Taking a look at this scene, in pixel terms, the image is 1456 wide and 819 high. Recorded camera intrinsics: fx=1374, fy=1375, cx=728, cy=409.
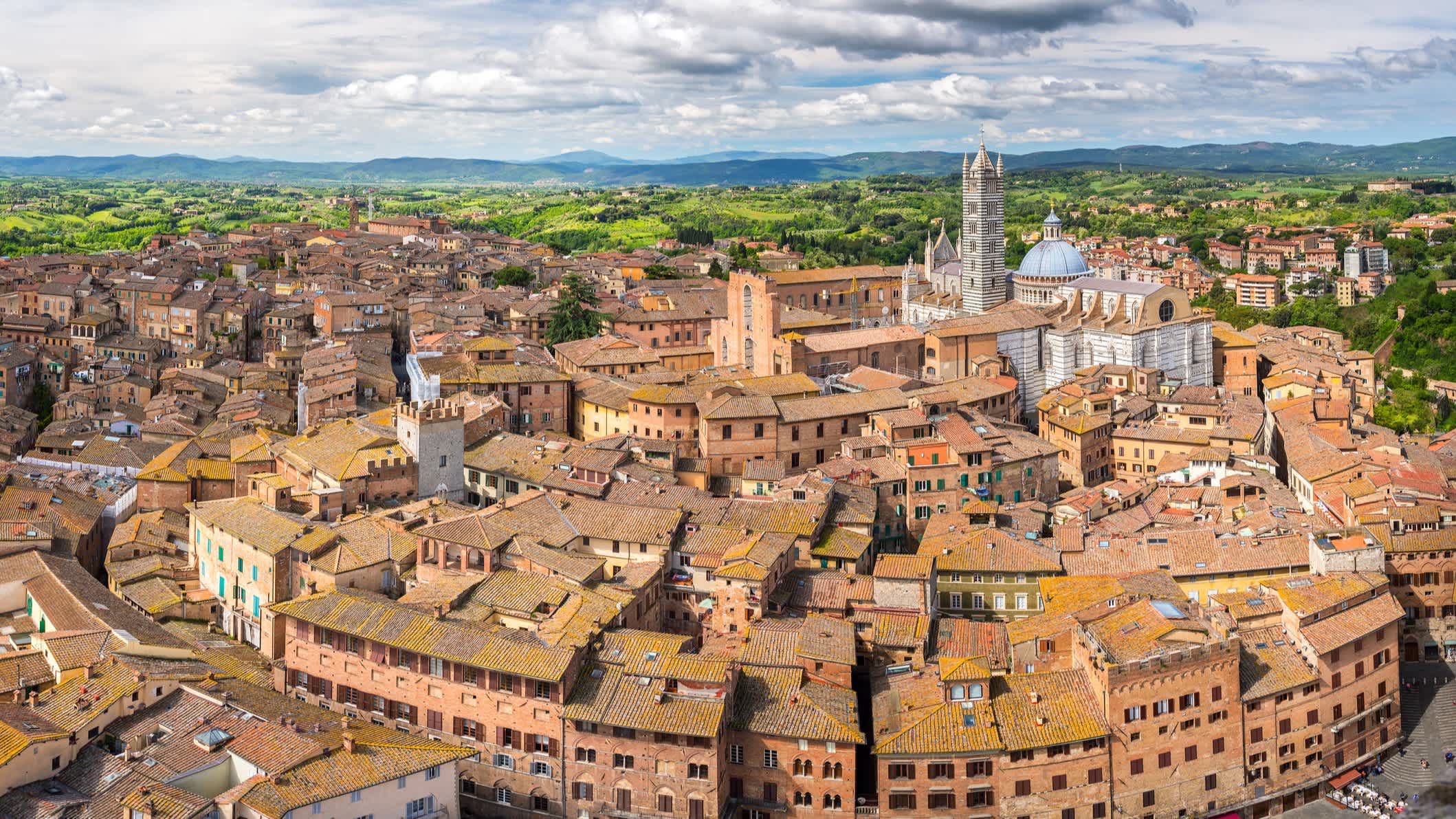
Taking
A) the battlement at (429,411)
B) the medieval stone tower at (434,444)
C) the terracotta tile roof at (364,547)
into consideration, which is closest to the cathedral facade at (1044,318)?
the battlement at (429,411)

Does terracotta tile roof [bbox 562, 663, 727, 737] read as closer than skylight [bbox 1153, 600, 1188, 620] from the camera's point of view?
Yes

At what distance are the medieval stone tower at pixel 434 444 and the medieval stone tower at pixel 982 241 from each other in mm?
41239

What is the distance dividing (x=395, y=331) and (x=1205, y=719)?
6433cm

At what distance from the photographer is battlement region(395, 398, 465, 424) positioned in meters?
55.0

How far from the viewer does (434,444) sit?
5562cm

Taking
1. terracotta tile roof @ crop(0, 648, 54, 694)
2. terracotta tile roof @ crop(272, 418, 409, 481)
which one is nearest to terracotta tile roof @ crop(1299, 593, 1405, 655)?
terracotta tile roof @ crop(272, 418, 409, 481)

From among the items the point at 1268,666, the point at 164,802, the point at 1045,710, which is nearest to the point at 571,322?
the point at 1045,710

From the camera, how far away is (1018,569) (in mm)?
48625

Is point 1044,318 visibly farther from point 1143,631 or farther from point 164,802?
point 164,802

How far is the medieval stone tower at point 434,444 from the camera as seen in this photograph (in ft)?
181

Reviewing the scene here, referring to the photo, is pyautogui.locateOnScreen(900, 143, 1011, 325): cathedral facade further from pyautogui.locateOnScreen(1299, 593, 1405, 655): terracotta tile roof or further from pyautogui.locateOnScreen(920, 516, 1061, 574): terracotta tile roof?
pyautogui.locateOnScreen(1299, 593, 1405, 655): terracotta tile roof

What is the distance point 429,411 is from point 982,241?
142 ft

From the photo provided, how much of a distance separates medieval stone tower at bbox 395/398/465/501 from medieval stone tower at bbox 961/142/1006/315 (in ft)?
135

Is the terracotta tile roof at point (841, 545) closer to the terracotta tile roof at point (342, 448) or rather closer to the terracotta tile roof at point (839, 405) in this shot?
the terracotta tile roof at point (839, 405)
